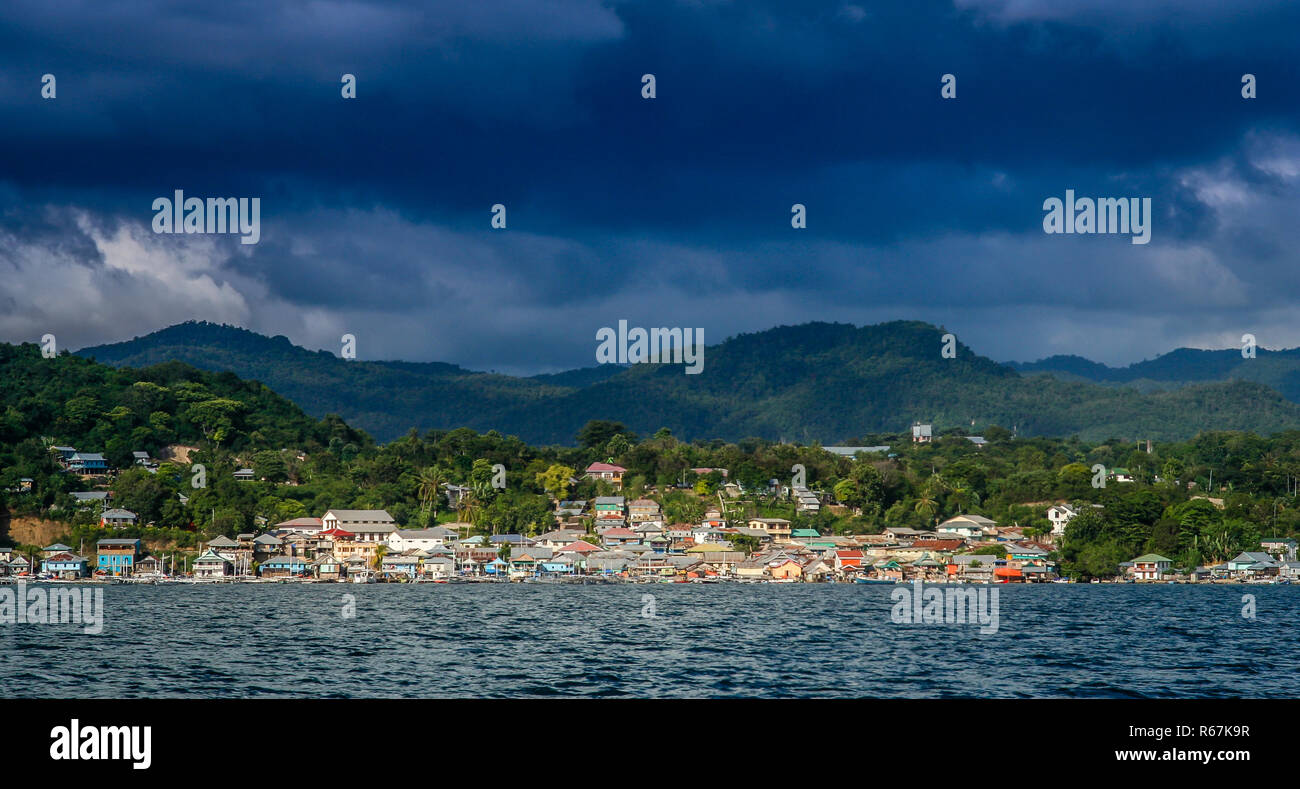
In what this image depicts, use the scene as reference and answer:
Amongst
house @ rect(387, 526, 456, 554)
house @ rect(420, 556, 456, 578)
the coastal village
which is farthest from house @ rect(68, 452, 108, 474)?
house @ rect(420, 556, 456, 578)

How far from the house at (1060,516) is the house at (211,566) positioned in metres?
71.1

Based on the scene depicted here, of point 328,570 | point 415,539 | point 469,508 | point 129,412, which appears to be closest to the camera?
point 328,570

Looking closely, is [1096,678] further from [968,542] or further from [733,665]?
[968,542]

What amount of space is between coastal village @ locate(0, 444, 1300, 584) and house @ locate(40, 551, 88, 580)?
0.10 meters

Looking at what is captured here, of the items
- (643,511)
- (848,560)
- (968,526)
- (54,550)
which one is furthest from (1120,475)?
(54,550)

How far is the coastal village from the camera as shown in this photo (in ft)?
334

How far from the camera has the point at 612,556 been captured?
111 metres

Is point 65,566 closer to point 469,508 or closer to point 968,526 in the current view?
point 469,508

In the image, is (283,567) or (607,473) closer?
(283,567)

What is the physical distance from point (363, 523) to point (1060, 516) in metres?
63.2

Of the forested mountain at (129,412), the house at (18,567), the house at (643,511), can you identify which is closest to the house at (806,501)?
the house at (643,511)

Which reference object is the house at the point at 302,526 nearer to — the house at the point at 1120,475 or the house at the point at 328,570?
the house at the point at 328,570
